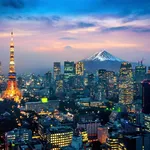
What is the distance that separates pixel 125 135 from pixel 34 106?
8017mm

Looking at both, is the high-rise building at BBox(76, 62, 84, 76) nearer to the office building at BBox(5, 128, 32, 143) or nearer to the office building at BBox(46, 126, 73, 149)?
the office building at BBox(5, 128, 32, 143)

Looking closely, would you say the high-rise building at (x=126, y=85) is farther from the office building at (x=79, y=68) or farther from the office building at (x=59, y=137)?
the office building at (x=59, y=137)

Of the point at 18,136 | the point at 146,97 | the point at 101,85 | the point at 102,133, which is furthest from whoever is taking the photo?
the point at 101,85

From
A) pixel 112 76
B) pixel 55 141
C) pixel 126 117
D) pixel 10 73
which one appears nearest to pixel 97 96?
pixel 112 76

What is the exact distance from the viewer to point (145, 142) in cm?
687

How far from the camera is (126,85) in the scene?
1839cm

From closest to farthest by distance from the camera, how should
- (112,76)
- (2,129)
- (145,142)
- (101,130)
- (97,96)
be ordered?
(145,142), (101,130), (2,129), (97,96), (112,76)

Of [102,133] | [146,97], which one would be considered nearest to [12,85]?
[146,97]

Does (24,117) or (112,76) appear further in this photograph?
(112,76)

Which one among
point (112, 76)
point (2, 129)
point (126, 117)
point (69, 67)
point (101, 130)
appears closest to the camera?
point (101, 130)

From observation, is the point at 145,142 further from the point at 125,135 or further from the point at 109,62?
the point at 109,62

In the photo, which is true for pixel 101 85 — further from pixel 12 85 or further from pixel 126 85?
pixel 12 85

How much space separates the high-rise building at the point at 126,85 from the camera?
54.2ft

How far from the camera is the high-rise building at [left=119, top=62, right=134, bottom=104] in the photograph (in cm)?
1653
